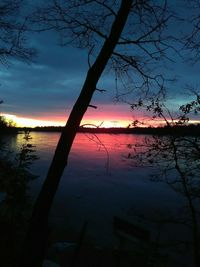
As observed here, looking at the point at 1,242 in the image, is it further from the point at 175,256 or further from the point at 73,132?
the point at 175,256

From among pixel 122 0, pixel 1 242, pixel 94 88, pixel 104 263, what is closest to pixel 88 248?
pixel 104 263

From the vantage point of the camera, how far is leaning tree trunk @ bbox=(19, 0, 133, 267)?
25.8ft

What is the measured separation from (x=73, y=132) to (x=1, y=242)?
5.04m

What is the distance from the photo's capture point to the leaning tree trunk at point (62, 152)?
7859 millimetres

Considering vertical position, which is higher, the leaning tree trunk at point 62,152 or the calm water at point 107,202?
the leaning tree trunk at point 62,152

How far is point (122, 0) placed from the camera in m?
7.81

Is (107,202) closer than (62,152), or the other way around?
(62,152)

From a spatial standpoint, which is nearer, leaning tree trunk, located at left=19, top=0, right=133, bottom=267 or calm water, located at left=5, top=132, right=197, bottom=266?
leaning tree trunk, located at left=19, top=0, right=133, bottom=267

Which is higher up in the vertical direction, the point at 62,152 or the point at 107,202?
the point at 62,152

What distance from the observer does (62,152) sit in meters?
7.93

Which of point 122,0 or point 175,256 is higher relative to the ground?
point 122,0

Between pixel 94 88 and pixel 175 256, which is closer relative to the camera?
pixel 94 88

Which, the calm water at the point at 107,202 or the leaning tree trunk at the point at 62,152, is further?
the calm water at the point at 107,202

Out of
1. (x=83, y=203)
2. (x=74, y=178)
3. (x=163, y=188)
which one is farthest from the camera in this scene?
(x=74, y=178)
